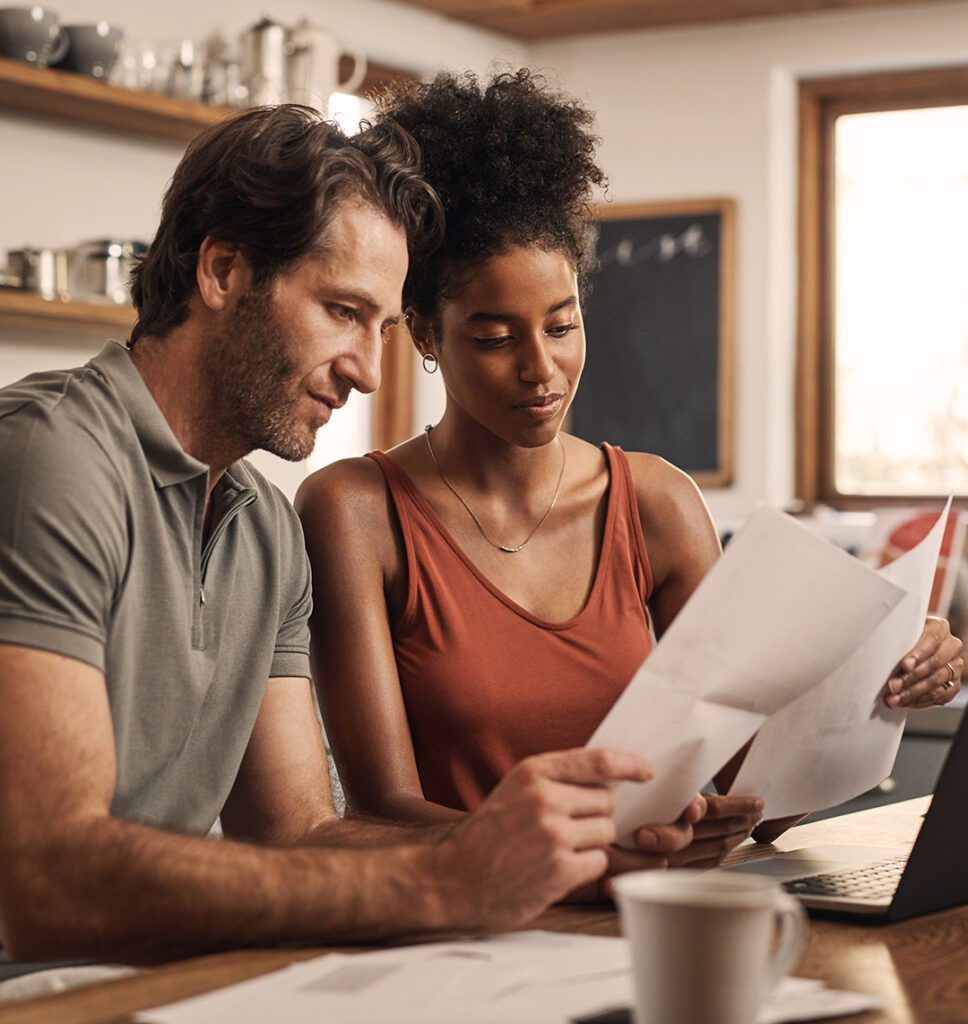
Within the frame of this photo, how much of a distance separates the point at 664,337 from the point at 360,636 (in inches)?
127

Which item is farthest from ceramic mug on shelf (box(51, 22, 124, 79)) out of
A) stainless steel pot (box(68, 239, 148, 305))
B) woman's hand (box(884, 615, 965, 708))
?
woman's hand (box(884, 615, 965, 708))

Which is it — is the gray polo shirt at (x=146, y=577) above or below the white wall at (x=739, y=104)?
below

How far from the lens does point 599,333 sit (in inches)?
183

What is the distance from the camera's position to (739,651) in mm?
963

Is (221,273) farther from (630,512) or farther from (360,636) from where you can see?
(630,512)

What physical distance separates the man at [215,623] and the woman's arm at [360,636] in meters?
0.07

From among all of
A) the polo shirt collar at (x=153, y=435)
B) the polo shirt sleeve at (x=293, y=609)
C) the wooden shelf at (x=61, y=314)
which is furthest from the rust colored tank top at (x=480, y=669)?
the wooden shelf at (x=61, y=314)

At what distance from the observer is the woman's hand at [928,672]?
4.23 feet

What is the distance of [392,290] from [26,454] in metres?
0.41

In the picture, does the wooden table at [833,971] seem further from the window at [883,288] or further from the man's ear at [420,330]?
the window at [883,288]

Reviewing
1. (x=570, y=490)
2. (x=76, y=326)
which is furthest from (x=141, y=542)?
(x=76, y=326)

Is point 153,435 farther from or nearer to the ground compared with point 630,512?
farther from the ground

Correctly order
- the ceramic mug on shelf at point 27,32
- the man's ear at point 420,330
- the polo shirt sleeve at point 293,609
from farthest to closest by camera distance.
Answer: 1. the ceramic mug on shelf at point 27,32
2. the man's ear at point 420,330
3. the polo shirt sleeve at point 293,609

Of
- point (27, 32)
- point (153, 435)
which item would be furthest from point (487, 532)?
point (27, 32)
